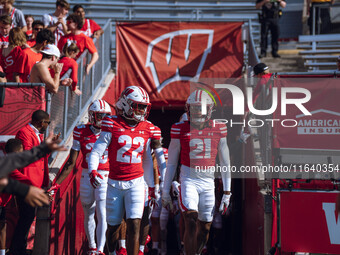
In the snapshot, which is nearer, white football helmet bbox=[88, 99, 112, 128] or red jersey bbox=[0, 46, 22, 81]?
white football helmet bbox=[88, 99, 112, 128]

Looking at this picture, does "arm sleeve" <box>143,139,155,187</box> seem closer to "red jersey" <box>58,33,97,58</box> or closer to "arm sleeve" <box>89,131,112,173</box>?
"arm sleeve" <box>89,131,112,173</box>

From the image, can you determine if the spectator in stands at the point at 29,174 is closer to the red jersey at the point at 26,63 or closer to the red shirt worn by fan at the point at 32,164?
the red shirt worn by fan at the point at 32,164

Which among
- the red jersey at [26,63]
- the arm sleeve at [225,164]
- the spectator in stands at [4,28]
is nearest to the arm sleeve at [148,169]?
the arm sleeve at [225,164]

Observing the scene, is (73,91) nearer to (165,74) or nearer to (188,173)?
(188,173)

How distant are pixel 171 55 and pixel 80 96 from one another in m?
3.73

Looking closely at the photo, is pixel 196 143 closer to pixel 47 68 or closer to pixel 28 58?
pixel 47 68

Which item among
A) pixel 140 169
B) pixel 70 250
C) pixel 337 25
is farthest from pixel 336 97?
pixel 337 25

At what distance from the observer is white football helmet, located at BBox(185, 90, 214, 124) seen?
23.5ft

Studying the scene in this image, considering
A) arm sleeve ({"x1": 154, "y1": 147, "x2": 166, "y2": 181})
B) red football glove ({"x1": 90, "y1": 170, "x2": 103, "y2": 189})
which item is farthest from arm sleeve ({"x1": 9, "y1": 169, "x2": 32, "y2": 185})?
arm sleeve ({"x1": 154, "y1": 147, "x2": 166, "y2": 181})

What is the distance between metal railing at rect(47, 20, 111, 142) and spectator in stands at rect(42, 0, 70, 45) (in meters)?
0.78

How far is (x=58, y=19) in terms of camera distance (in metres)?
11.1

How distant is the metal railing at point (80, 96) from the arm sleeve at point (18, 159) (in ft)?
11.3

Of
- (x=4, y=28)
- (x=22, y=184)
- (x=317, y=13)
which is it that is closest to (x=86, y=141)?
(x=4, y=28)

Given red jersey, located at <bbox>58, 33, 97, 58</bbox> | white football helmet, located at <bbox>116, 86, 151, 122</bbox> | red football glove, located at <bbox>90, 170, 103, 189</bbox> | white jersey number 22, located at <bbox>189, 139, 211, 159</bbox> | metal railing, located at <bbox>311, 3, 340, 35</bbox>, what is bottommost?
red football glove, located at <bbox>90, 170, 103, 189</bbox>
